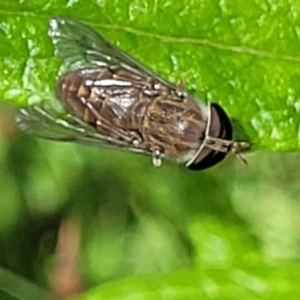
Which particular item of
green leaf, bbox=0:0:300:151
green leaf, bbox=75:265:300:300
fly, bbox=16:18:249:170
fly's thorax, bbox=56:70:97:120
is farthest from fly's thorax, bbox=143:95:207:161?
green leaf, bbox=75:265:300:300

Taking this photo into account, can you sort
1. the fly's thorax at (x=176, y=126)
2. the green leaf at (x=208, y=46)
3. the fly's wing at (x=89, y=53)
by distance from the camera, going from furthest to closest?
the fly's thorax at (x=176, y=126), the fly's wing at (x=89, y=53), the green leaf at (x=208, y=46)

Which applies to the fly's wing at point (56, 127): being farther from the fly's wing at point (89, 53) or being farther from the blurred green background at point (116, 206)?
the blurred green background at point (116, 206)

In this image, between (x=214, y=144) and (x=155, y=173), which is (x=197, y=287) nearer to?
(x=214, y=144)

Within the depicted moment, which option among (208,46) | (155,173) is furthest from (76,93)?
(155,173)

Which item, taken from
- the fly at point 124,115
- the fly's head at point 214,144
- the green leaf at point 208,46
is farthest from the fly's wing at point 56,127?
the green leaf at point 208,46

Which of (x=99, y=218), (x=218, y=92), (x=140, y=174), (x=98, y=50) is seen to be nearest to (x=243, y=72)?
(x=218, y=92)

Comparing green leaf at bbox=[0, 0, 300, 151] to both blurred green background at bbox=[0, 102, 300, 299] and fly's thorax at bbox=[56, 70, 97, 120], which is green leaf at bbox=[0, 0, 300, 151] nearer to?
fly's thorax at bbox=[56, 70, 97, 120]

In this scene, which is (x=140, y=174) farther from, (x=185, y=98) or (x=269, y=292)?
(x=269, y=292)
